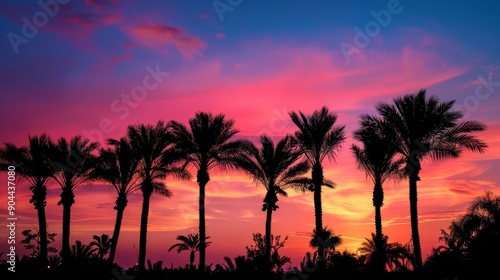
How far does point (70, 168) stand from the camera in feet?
121

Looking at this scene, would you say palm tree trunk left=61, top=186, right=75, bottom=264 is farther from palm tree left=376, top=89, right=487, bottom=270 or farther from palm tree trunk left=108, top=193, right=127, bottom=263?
palm tree left=376, top=89, right=487, bottom=270

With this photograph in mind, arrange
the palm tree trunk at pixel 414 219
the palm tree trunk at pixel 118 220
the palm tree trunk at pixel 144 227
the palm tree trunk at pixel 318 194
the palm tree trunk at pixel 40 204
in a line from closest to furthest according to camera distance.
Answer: the palm tree trunk at pixel 414 219, the palm tree trunk at pixel 318 194, the palm tree trunk at pixel 144 227, the palm tree trunk at pixel 40 204, the palm tree trunk at pixel 118 220

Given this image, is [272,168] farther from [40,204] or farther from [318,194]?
[40,204]

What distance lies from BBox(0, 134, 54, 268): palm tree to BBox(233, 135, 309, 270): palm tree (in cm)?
1340

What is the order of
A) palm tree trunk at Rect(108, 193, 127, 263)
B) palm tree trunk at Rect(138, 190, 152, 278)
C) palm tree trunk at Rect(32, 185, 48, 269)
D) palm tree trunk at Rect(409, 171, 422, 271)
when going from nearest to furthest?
palm tree trunk at Rect(409, 171, 422, 271)
palm tree trunk at Rect(138, 190, 152, 278)
palm tree trunk at Rect(32, 185, 48, 269)
palm tree trunk at Rect(108, 193, 127, 263)

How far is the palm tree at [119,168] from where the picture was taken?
3603 cm

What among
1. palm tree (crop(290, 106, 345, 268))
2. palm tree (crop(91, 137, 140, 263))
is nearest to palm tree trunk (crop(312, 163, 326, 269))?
palm tree (crop(290, 106, 345, 268))

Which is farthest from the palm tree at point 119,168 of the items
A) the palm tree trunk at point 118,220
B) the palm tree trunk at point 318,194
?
the palm tree trunk at point 318,194

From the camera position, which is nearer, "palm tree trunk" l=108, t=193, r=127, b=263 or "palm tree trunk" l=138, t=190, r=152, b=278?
"palm tree trunk" l=138, t=190, r=152, b=278

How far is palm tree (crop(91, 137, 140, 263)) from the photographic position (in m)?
36.0

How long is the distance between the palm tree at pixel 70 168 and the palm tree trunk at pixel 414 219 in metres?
21.8

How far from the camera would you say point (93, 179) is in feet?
123

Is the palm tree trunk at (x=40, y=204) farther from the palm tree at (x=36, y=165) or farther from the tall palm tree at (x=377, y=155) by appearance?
the tall palm tree at (x=377, y=155)

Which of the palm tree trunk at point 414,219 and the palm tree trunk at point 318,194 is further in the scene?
the palm tree trunk at point 318,194
